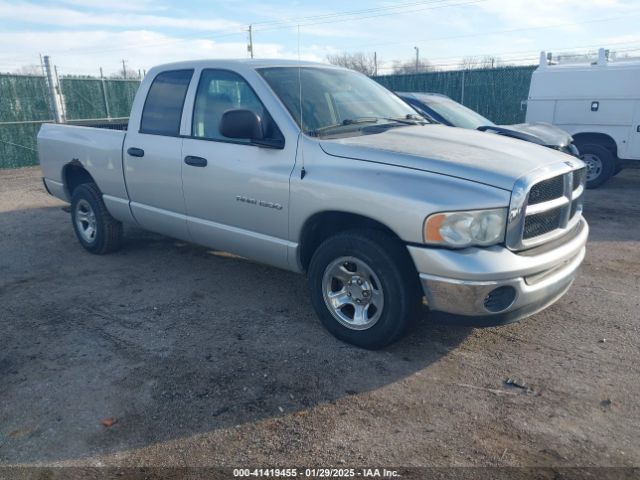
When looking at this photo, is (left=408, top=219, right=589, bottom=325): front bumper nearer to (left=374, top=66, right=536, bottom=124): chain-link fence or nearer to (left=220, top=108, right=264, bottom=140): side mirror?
(left=220, top=108, right=264, bottom=140): side mirror

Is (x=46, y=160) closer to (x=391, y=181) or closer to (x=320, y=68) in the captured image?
(x=320, y=68)

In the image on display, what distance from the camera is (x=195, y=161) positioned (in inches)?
173

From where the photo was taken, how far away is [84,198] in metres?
5.86

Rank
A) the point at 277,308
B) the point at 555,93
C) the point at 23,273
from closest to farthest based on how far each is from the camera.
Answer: the point at 277,308
the point at 23,273
the point at 555,93

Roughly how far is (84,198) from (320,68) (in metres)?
3.11

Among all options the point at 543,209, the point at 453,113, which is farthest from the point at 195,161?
the point at 453,113

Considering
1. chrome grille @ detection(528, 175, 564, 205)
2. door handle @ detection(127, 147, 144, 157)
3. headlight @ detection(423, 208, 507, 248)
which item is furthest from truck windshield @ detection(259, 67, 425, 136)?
door handle @ detection(127, 147, 144, 157)

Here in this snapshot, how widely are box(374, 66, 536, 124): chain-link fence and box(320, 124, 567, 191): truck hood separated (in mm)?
10905

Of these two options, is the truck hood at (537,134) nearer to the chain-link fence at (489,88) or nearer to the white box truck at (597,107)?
the white box truck at (597,107)

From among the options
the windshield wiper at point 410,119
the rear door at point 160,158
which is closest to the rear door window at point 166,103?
the rear door at point 160,158

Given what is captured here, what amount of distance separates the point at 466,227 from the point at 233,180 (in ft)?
6.28

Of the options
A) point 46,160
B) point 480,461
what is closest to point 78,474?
point 480,461

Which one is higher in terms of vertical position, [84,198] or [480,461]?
[84,198]

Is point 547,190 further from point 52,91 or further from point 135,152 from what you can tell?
point 52,91
